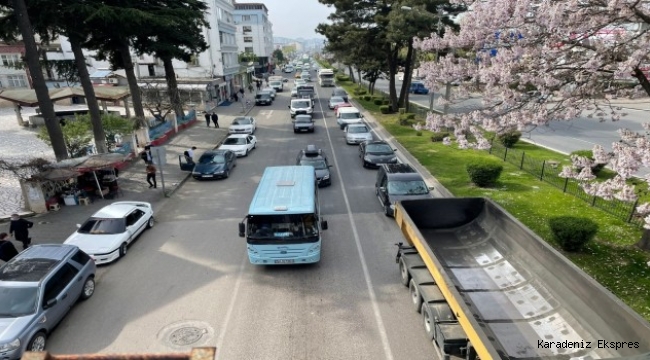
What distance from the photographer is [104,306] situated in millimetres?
10172

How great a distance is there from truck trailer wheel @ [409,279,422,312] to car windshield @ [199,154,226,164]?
14540mm

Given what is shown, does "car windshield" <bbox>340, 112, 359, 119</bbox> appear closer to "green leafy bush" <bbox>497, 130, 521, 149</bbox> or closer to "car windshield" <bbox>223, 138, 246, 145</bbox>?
"car windshield" <bbox>223, 138, 246, 145</bbox>

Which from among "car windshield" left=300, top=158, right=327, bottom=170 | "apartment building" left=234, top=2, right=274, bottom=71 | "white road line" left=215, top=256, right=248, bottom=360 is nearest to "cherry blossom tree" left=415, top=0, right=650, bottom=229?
"white road line" left=215, top=256, right=248, bottom=360

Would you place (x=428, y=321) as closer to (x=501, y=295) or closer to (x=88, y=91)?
(x=501, y=295)

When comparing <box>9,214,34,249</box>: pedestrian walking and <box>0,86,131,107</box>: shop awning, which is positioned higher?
<box>0,86,131,107</box>: shop awning

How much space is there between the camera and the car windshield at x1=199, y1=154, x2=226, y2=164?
21.6m

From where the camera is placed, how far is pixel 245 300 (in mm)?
10273

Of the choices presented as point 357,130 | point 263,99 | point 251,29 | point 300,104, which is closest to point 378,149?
point 357,130

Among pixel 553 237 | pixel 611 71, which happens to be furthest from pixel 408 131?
pixel 611 71

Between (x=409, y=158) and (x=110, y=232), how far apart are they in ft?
56.2

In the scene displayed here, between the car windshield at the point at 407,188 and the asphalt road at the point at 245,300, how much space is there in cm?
117

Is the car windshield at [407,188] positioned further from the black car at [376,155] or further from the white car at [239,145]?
the white car at [239,145]

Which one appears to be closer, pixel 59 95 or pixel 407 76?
pixel 59 95

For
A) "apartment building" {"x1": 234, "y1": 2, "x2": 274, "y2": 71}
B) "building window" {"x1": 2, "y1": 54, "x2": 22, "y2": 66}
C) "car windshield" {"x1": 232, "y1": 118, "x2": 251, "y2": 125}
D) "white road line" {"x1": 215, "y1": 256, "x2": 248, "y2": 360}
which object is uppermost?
"apartment building" {"x1": 234, "y1": 2, "x2": 274, "y2": 71}
